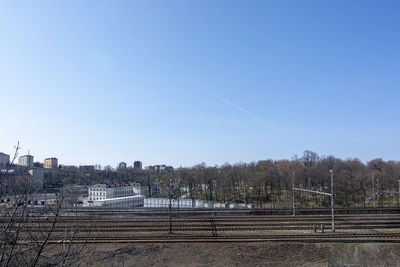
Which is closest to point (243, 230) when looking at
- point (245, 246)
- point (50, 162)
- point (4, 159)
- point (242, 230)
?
point (242, 230)

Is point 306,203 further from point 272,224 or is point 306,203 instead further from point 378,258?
point 378,258

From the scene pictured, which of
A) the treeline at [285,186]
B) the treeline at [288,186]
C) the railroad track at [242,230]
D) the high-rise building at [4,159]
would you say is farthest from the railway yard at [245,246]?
the treeline at [288,186]

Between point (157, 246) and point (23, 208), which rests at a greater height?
point (23, 208)

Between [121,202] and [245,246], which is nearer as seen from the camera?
[245,246]

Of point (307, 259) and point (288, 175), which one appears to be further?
point (288, 175)

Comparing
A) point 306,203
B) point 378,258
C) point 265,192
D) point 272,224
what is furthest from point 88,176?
point 378,258

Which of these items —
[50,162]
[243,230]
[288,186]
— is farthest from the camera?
[50,162]

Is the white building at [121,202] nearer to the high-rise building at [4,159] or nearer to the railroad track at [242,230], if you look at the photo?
the railroad track at [242,230]

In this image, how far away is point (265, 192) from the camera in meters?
77.9

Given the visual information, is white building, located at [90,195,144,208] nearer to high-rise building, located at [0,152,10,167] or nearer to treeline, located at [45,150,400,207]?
treeline, located at [45,150,400,207]

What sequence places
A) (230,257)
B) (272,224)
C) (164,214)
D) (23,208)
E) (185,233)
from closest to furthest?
(23,208) → (230,257) → (185,233) → (272,224) → (164,214)

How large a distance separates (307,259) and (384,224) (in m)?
12.5

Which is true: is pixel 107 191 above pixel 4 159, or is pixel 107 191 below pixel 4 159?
below

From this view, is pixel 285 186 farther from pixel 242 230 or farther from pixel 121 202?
pixel 242 230
